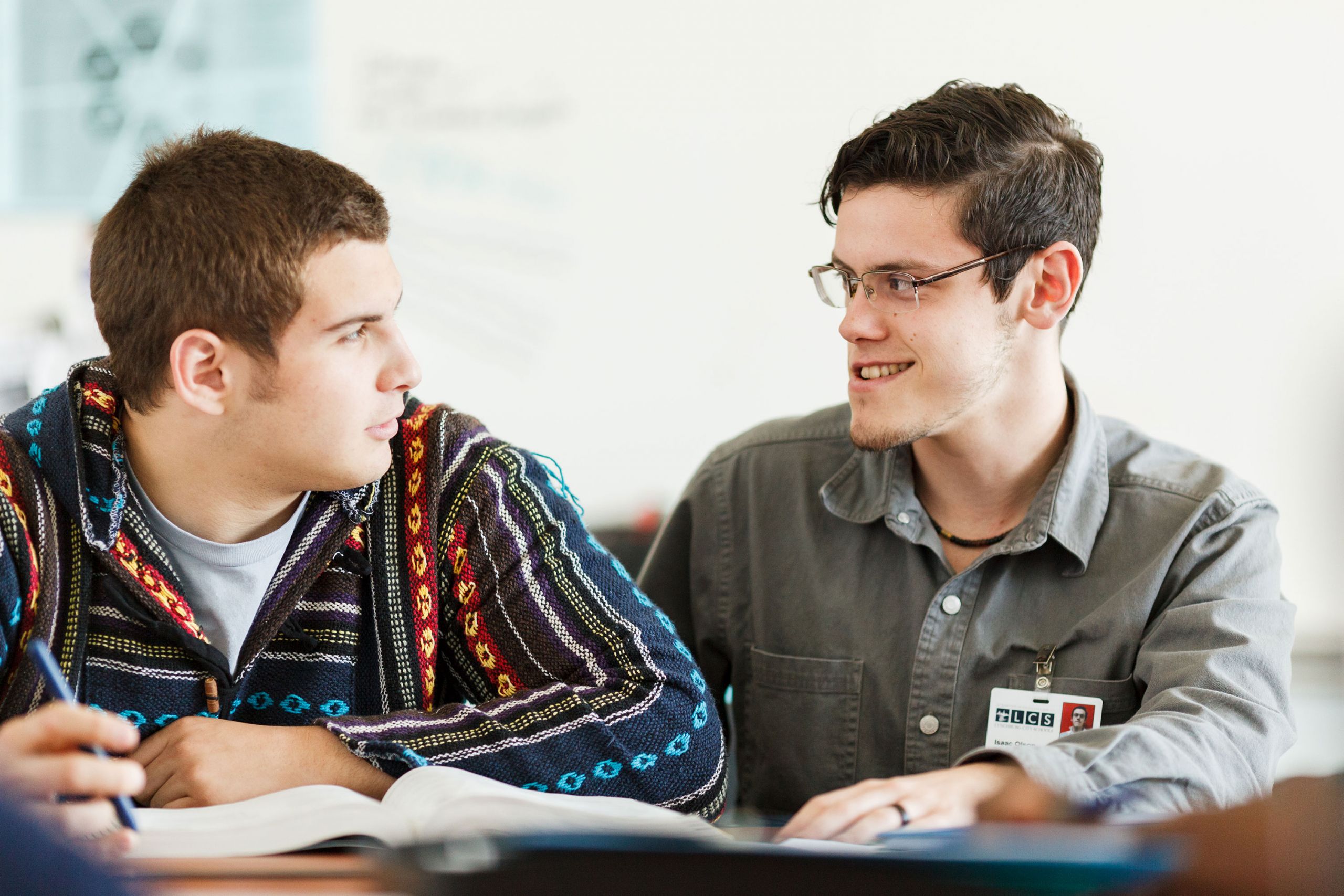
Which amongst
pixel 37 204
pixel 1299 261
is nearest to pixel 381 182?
pixel 37 204

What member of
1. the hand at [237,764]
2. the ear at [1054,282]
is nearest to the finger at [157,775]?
the hand at [237,764]

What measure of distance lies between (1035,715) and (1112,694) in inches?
3.5

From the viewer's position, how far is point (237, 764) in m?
1.03

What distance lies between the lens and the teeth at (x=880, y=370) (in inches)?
58.9

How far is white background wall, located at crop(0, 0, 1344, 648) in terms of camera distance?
247 centimetres

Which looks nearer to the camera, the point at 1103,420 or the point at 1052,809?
the point at 1052,809

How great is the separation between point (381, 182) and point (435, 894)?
2.76 m

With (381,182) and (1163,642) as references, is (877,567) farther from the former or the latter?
(381,182)

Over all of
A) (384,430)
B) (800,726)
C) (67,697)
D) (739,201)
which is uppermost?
(739,201)

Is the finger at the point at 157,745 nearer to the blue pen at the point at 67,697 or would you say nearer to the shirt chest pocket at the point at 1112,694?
the blue pen at the point at 67,697

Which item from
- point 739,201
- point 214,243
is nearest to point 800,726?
point 214,243

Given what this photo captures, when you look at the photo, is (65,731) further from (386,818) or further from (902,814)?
(902,814)

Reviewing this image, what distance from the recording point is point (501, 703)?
1147 millimetres

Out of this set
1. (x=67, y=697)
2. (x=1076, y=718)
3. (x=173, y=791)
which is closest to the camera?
(x=67, y=697)
